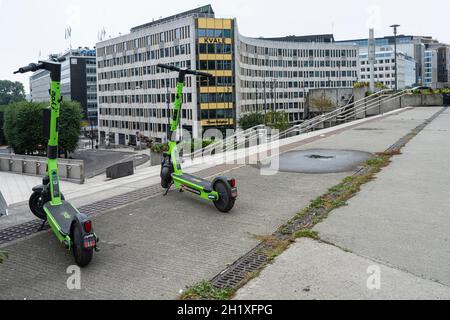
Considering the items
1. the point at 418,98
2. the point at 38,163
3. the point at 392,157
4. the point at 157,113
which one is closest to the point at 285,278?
the point at 392,157

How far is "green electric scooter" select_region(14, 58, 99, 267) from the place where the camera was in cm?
671

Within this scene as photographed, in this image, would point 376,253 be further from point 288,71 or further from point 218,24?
point 288,71

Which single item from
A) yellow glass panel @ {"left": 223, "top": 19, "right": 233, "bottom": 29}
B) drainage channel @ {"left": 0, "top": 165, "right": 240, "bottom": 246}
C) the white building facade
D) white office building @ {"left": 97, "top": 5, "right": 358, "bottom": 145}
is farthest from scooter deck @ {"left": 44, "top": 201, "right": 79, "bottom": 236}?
the white building facade

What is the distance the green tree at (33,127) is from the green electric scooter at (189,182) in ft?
125

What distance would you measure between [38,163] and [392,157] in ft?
51.0

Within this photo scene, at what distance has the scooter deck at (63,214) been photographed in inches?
293

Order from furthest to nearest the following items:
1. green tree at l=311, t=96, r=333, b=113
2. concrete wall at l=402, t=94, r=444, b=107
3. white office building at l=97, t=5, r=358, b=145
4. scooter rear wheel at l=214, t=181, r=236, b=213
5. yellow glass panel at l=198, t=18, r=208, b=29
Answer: white office building at l=97, t=5, r=358, b=145 → yellow glass panel at l=198, t=18, r=208, b=29 → green tree at l=311, t=96, r=333, b=113 → concrete wall at l=402, t=94, r=444, b=107 → scooter rear wheel at l=214, t=181, r=236, b=213

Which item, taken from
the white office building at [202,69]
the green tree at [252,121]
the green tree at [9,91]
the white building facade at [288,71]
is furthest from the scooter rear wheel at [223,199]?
the green tree at [9,91]

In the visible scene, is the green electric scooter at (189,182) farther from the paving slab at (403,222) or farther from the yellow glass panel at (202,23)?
the yellow glass panel at (202,23)

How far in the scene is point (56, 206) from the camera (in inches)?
334

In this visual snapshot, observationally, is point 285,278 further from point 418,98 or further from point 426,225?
point 418,98

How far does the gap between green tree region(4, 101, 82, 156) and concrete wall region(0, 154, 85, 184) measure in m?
23.1

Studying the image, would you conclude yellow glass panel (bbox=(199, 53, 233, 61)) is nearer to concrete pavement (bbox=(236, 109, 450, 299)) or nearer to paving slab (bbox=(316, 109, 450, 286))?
paving slab (bbox=(316, 109, 450, 286))

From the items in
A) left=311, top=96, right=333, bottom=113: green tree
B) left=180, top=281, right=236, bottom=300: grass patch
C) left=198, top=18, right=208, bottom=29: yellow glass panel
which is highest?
left=198, top=18, right=208, bottom=29: yellow glass panel
